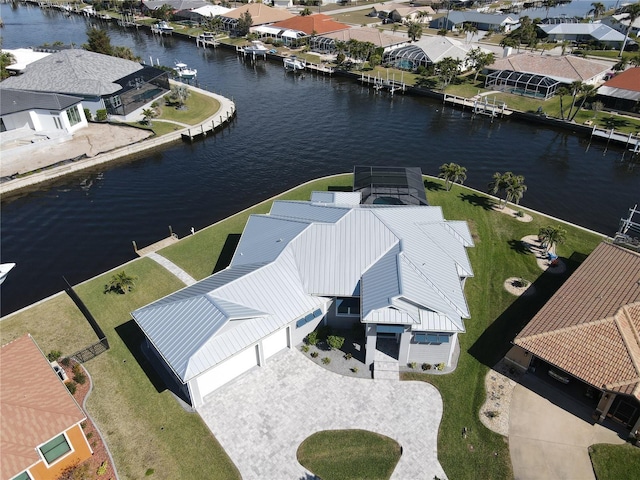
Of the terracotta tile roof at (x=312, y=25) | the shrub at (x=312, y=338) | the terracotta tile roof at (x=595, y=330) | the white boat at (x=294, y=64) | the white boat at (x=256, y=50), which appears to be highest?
the terracotta tile roof at (x=312, y=25)

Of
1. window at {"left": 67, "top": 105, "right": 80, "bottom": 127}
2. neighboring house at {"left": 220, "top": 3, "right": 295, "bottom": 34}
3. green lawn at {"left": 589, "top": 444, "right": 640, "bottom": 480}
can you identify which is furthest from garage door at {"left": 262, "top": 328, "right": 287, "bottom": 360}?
neighboring house at {"left": 220, "top": 3, "right": 295, "bottom": 34}

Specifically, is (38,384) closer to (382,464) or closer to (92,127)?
(382,464)

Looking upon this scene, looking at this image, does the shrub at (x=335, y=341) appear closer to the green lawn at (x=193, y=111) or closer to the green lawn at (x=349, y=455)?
the green lawn at (x=349, y=455)

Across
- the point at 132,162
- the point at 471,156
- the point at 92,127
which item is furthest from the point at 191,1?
the point at 471,156

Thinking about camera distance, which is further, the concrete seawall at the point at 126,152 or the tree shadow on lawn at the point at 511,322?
the concrete seawall at the point at 126,152

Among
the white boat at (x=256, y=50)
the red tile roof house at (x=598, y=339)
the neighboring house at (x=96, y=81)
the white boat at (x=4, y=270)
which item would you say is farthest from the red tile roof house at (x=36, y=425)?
the white boat at (x=256, y=50)

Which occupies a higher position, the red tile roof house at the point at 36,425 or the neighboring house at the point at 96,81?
the neighboring house at the point at 96,81

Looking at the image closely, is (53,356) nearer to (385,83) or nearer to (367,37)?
(385,83)
